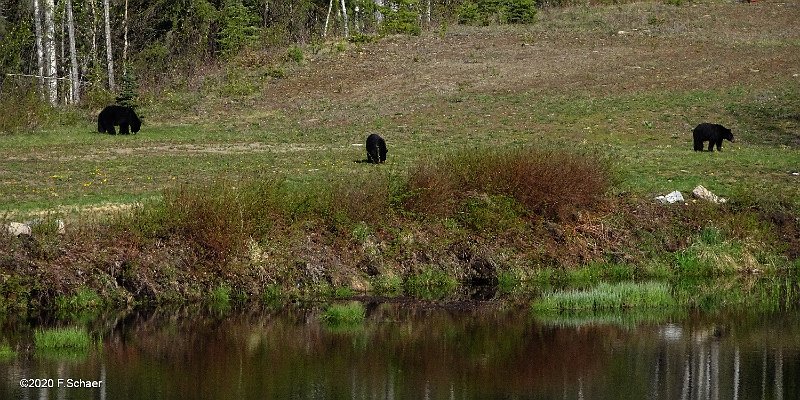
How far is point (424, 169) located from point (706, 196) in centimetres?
630

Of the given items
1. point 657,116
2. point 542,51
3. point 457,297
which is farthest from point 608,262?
point 542,51

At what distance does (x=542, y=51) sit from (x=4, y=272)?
1279 inches

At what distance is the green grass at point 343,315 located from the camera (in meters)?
19.3

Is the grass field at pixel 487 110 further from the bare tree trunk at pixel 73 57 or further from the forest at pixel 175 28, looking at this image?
the bare tree trunk at pixel 73 57

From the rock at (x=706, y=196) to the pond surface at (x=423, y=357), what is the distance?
5190mm

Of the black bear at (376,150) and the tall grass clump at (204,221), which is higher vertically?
the black bear at (376,150)

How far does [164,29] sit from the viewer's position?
57938 millimetres

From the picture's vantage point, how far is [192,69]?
158 ft

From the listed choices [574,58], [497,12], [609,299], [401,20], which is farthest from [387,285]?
[497,12]

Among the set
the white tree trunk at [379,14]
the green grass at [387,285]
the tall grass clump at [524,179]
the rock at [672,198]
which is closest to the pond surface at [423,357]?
the green grass at [387,285]

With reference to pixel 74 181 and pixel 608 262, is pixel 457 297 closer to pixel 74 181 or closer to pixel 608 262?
pixel 608 262

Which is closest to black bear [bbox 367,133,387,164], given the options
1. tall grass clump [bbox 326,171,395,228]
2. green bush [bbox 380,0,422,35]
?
tall grass clump [bbox 326,171,395,228]

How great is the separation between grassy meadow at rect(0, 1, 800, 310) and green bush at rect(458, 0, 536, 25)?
3706mm

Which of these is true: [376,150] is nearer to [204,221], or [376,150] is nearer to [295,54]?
[204,221]
